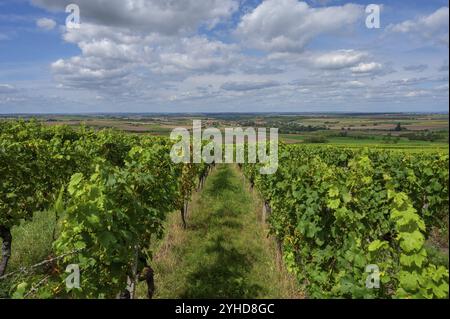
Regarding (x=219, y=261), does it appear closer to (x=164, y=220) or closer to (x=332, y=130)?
(x=164, y=220)

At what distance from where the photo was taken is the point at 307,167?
6.15 meters

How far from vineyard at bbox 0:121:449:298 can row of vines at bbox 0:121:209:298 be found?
0.04 ft

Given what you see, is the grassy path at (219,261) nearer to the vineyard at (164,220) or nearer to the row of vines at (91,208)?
the vineyard at (164,220)

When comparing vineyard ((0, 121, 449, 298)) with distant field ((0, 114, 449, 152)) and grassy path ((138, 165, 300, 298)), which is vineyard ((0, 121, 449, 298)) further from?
distant field ((0, 114, 449, 152))

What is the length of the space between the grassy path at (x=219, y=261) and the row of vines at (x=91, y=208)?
1.44m

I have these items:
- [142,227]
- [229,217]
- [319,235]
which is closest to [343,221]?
[319,235]

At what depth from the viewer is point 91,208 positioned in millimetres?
3564

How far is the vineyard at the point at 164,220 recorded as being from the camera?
3.41 m

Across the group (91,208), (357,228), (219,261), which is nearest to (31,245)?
(219,261)

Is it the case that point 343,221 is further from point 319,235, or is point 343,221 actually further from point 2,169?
point 2,169
